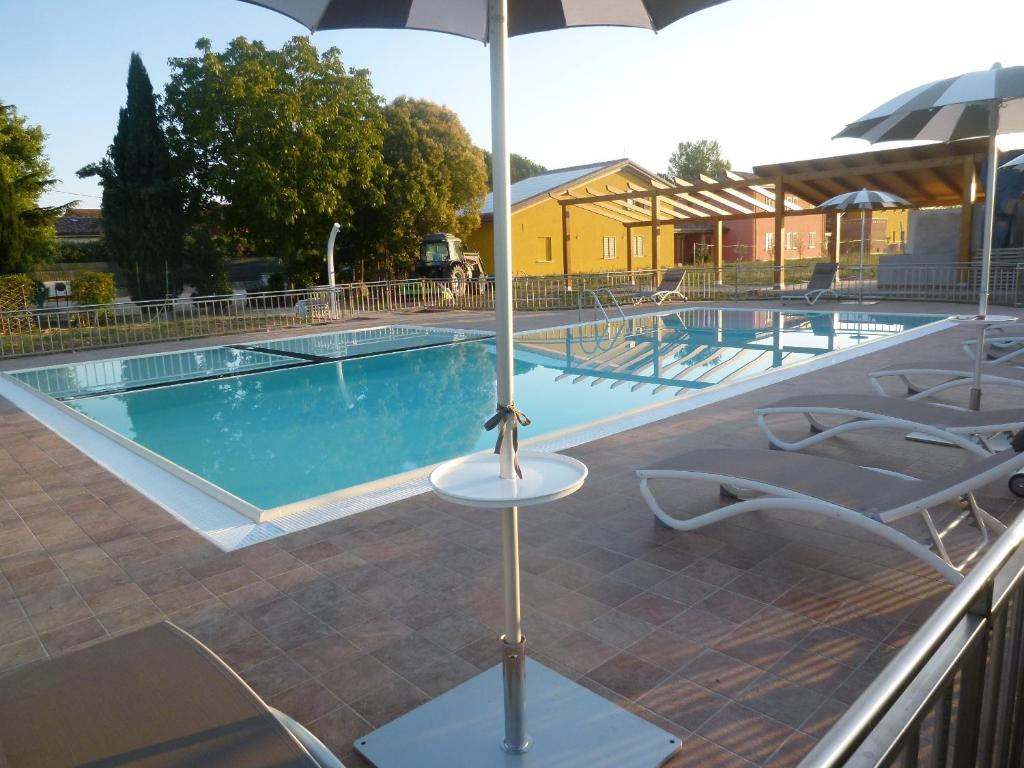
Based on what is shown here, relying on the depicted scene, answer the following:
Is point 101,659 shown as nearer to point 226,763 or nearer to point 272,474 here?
point 226,763

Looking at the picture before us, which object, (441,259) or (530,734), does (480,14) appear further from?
(441,259)

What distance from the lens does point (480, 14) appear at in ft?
8.14

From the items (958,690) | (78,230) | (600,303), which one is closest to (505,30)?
(958,690)

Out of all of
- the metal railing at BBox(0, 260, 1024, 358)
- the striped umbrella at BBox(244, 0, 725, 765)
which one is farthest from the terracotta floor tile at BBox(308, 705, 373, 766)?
the metal railing at BBox(0, 260, 1024, 358)

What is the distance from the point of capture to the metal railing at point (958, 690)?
0.80m

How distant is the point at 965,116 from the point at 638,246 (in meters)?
27.1

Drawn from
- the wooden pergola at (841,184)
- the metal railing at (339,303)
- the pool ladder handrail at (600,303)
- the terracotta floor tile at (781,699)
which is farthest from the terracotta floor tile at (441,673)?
the wooden pergola at (841,184)

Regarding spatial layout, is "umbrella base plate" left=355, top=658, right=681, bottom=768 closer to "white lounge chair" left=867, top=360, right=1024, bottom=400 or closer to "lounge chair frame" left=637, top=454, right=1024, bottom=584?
"lounge chair frame" left=637, top=454, right=1024, bottom=584

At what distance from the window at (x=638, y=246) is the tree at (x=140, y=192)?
61.5 ft

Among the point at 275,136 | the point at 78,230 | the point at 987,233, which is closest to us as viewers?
the point at 987,233

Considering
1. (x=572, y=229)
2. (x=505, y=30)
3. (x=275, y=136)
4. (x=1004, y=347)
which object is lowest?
(x=1004, y=347)

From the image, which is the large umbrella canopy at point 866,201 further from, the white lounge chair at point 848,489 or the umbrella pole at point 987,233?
the white lounge chair at point 848,489

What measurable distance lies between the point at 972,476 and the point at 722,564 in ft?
3.58

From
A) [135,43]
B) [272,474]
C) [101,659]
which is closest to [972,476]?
[101,659]
